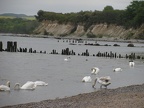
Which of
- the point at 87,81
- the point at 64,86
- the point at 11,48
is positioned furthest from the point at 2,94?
the point at 11,48

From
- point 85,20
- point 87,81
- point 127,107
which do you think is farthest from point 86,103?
point 85,20

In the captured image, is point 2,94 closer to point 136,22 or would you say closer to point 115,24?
point 136,22

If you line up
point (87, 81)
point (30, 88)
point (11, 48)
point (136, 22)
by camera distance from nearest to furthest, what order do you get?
point (30, 88), point (87, 81), point (11, 48), point (136, 22)

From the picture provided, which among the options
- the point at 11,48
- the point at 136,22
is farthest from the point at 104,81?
the point at 136,22

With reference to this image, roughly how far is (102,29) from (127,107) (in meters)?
163

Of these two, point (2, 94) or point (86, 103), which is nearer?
point (86, 103)

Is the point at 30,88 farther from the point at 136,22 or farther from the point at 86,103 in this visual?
the point at 136,22

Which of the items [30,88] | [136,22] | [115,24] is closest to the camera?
[30,88]

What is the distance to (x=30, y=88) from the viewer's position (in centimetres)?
2775

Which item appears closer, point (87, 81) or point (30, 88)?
point (30, 88)

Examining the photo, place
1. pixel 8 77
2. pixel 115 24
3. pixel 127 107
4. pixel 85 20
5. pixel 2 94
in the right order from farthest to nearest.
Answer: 1. pixel 85 20
2. pixel 115 24
3. pixel 8 77
4. pixel 2 94
5. pixel 127 107

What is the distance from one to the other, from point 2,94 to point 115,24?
152691mm

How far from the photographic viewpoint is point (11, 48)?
69188 mm

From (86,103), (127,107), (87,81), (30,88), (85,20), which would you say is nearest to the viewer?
(127,107)
